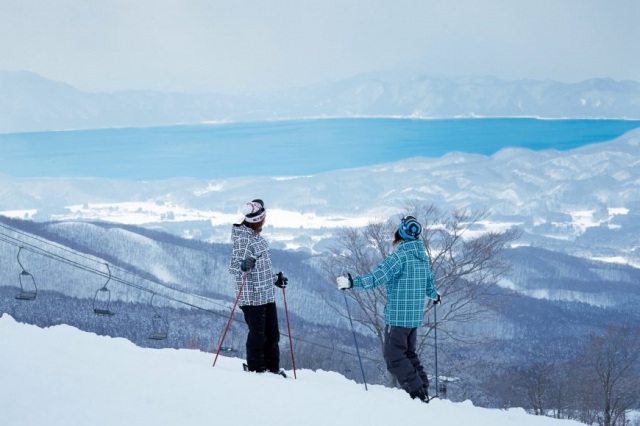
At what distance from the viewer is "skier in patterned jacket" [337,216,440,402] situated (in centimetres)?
476

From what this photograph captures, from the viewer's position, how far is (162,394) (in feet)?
13.2

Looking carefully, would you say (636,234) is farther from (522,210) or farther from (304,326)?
(304,326)

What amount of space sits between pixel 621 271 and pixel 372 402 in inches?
1305

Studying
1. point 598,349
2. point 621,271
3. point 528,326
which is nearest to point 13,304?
→ point 598,349

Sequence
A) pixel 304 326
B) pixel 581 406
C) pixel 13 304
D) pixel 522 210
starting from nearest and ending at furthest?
pixel 13 304 → pixel 581 406 → pixel 304 326 → pixel 522 210

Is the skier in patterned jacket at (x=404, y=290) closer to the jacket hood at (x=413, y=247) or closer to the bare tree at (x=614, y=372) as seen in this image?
the jacket hood at (x=413, y=247)

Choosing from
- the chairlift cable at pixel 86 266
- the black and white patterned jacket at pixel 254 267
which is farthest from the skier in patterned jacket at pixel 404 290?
the chairlift cable at pixel 86 266

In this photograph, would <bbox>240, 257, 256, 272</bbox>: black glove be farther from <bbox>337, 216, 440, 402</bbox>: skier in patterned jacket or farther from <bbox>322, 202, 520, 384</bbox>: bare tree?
<bbox>322, 202, 520, 384</bbox>: bare tree

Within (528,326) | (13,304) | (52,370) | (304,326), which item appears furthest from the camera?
(528,326)

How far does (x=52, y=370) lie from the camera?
406 centimetres

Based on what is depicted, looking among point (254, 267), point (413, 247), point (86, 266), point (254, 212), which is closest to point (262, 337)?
point (254, 267)

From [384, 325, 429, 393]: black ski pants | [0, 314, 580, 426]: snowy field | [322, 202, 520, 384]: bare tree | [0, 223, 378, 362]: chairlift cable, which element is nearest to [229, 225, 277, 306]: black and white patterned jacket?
[0, 314, 580, 426]: snowy field

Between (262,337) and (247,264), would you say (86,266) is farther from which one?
(247,264)

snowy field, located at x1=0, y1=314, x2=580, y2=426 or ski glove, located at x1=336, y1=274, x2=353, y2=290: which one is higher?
ski glove, located at x1=336, y1=274, x2=353, y2=290
